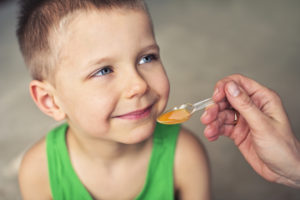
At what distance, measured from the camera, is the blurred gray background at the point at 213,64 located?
5.25ft

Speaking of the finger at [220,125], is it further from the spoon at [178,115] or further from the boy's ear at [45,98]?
Answer: the boy's ear at [45,98]

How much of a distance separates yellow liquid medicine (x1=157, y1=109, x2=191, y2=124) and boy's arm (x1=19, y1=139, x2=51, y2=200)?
1.62 feet

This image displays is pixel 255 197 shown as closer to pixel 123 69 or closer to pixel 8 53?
pixel 123 69

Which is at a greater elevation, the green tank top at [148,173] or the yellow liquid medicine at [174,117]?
the yellow liquid medicine at [174,117]

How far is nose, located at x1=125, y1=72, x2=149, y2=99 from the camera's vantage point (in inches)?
33.3

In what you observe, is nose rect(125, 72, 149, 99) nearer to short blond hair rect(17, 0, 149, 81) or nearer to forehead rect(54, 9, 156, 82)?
forehead rect(54, 9, 156, 82)

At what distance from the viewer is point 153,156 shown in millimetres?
1152

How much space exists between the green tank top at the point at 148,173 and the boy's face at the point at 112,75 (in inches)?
8.9

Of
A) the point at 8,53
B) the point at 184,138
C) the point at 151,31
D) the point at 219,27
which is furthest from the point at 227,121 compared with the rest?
the point at 8,53

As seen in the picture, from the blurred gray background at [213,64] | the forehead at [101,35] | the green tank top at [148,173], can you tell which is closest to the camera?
the forehead at [101,35]

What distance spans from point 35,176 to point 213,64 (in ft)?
4.63

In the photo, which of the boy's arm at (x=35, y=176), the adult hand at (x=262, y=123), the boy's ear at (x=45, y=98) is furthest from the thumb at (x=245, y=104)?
the boy's arm at (x=35, y=176)

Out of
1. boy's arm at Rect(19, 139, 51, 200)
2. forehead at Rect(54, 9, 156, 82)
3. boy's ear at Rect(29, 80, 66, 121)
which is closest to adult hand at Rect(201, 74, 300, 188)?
forehead at Rect(54, 9, 156, 82)

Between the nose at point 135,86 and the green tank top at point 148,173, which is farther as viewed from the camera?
the green tank top at point 148,173
